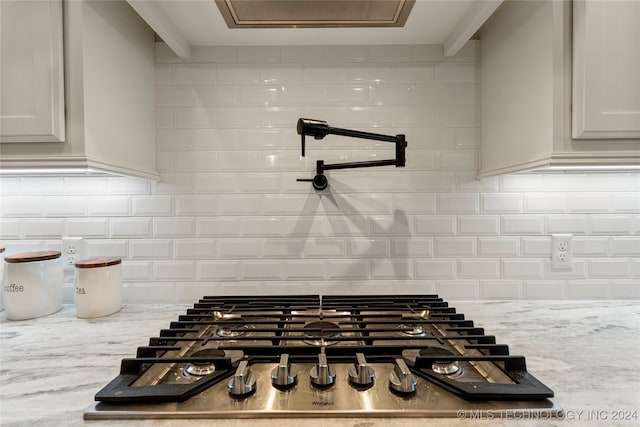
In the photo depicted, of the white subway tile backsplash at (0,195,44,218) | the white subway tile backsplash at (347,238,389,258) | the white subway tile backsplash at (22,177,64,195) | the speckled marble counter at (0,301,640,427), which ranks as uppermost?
the white subway tile backsplash at (22,177,64,195)

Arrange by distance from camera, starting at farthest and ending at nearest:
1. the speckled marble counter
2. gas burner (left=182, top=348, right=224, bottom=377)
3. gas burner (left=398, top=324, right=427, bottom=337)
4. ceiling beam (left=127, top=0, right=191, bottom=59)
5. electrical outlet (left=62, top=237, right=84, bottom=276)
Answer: electrical outlet (left=62, top=237, right=84, bottom=276) → ceiling beam (left=127, top=0, right=191, bottom=59) → gas burner (left=398, top=324, right=427, bottom=337) → gas burner (left=182, top=348, right=224, bottom=377) → the speckled marble counter

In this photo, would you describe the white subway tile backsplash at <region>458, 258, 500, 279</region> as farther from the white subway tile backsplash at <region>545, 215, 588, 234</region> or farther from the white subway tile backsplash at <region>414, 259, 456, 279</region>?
the white subway tile backsplash at <region>545, 215, 588, 234</region>

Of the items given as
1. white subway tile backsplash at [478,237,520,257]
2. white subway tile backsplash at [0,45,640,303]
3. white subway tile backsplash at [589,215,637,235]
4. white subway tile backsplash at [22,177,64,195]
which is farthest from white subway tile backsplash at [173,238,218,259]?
white subway tile backsplash at [589,215,637,235]

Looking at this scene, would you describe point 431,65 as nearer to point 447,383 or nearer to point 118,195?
point 447,383

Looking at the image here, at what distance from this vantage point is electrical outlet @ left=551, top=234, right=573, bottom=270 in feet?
3.95

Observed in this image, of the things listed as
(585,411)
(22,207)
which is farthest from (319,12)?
(22,207)

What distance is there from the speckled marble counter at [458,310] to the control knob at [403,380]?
0.19 feet

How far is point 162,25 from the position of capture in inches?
39.9

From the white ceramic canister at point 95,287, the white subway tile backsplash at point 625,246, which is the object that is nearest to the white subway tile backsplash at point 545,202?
the white subway tile backsplash at point 625,246

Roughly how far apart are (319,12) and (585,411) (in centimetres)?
109

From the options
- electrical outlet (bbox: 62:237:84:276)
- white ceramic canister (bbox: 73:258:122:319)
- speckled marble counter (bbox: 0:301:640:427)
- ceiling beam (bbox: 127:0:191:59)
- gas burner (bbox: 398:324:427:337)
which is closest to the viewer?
speckled marble counter (bbox: 0:301:640:427)

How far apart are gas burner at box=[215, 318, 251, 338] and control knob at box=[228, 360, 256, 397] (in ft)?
0.69

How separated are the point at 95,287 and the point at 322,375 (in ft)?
2.68

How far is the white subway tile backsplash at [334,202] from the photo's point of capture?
3.97 feet
